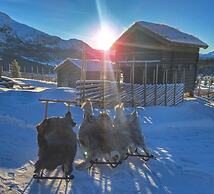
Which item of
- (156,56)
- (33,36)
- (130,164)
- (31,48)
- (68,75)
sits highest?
(33,36)

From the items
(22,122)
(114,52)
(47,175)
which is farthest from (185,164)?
(114,52)

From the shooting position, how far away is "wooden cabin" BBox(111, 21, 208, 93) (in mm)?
23016

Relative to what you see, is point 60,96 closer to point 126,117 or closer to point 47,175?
point 126,117

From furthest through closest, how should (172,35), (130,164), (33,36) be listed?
1. (33,36)
2. (172,35)
3. (130,164)

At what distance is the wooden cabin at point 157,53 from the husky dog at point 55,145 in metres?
16.4

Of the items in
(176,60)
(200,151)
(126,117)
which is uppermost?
(176,60)

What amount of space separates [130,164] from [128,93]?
10556 millimetres

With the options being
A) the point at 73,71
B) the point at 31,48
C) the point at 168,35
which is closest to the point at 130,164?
the point at 168,35

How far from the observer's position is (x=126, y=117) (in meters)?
7.89

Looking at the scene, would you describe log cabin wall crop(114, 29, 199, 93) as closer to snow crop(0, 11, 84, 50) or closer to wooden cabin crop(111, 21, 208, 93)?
wooden cabin crop(111, 21, 208, 93)

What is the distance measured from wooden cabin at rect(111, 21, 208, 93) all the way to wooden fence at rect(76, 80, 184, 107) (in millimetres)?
1878

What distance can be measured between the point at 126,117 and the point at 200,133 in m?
5.08

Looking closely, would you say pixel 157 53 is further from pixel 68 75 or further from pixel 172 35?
pixel 68 75

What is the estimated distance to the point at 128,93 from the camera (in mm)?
17844
